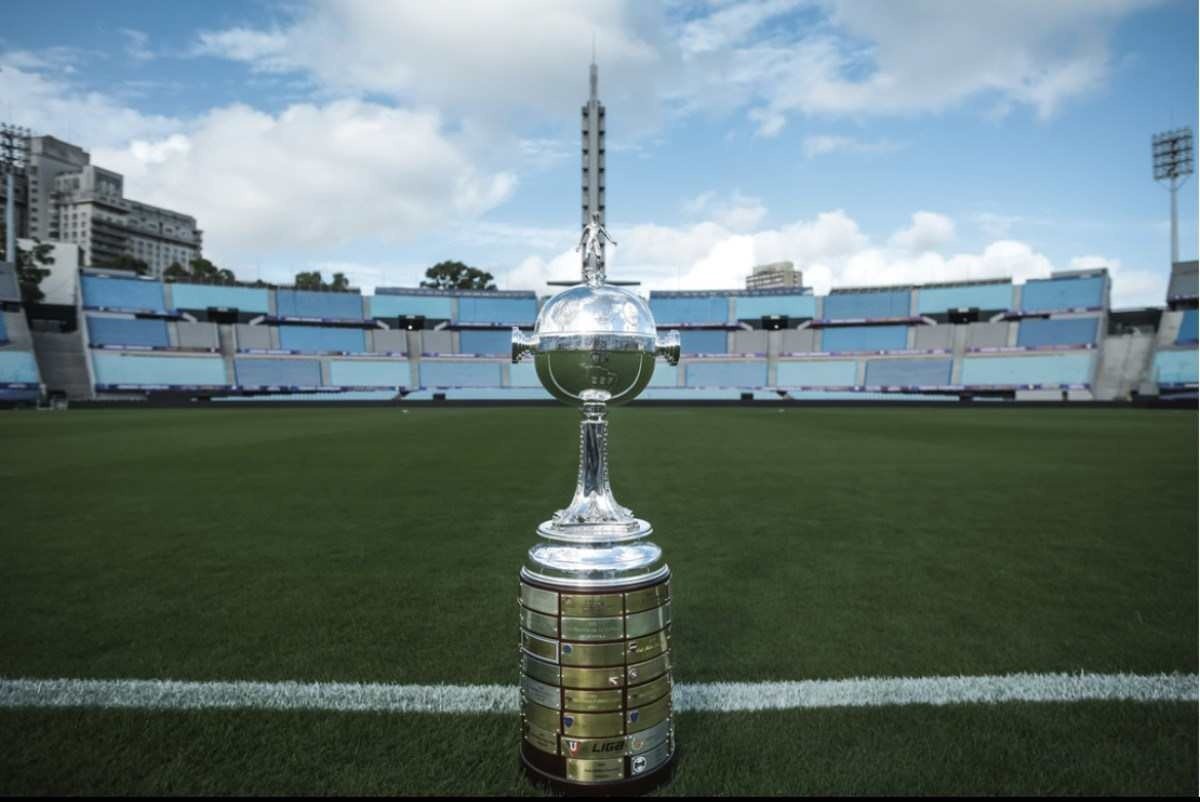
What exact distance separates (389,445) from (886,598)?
1077cm

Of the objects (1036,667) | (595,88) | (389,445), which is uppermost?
(595,88)

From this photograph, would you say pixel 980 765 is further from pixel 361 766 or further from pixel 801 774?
pixel 361 766

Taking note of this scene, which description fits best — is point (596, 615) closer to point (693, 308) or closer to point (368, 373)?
point (368, 373)

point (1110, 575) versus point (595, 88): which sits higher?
point (595, 88)

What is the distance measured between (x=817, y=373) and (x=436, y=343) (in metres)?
27.8

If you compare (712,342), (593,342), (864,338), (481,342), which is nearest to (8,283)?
(481,342)

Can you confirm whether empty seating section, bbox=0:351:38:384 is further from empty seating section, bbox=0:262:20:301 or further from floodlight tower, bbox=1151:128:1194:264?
floodlight tower, bbox=1151:128:1194:264

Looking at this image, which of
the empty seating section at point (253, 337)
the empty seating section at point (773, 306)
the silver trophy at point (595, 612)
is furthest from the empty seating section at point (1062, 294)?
the silver trophy at point (595, 612)

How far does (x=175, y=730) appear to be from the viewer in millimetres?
2316

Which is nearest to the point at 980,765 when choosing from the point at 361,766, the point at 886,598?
the point at 886,598

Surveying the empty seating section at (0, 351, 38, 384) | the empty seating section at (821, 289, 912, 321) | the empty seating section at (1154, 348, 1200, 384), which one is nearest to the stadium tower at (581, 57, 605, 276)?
the empty seating section at (0, 351, 38, 384)

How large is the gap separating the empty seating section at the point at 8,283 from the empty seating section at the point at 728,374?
4260cm

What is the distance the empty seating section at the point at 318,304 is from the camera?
48.2 metres

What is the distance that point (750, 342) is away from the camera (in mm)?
51094
